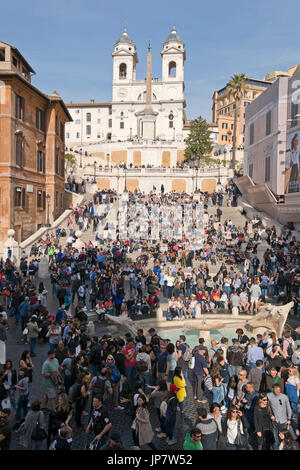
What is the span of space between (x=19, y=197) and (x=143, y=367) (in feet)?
76.2

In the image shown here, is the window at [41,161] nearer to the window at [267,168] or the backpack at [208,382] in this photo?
the window at [267,168]

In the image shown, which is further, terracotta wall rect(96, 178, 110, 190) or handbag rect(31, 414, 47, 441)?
terracotta wall rect(96, 178, 110, 190)

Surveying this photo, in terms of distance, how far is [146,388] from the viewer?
Answer: 27.7 feet

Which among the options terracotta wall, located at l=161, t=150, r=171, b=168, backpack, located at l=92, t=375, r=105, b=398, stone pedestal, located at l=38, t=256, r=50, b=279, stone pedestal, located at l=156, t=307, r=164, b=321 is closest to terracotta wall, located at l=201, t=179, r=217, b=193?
terracotta wall, located at l=161, t=150, r=171, b=168

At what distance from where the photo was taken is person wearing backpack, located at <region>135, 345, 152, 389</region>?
812cm

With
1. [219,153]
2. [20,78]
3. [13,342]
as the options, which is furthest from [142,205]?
[219,153]

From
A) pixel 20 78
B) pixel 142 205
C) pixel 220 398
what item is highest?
pixel 20 78

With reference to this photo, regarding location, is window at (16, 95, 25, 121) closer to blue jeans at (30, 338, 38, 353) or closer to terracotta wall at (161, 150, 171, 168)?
blue jeans at (30, 338, 38, 353)

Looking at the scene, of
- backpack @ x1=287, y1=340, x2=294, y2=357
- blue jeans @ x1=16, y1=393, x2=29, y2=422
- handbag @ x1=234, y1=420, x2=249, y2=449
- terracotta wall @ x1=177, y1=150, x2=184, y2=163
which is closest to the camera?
handbag @ x1=234, y1=420, x2=249, y2=449

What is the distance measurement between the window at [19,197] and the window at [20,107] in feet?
17.4

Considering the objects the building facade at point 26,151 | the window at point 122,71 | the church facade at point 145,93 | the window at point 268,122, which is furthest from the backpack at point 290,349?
the window at point 122,71

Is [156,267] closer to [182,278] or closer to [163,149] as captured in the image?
[182,278]

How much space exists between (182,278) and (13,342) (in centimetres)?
783

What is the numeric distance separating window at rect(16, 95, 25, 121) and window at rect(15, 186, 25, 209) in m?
5.30
